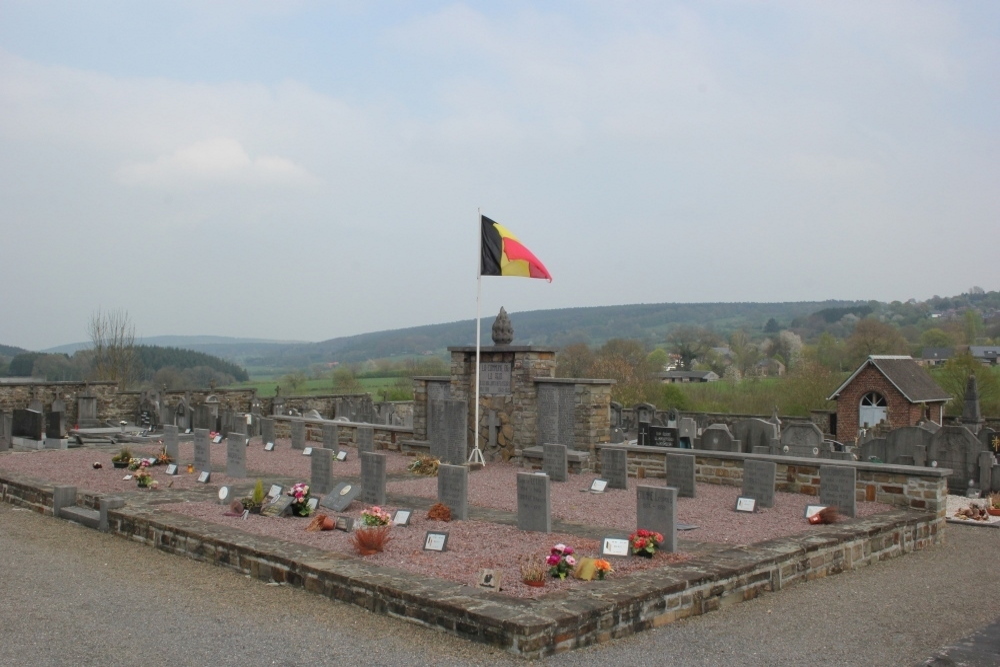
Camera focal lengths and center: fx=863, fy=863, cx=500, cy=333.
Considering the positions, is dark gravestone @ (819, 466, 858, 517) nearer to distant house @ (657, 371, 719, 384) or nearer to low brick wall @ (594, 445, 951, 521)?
low brick wall @ (594, 445, 951, 521)

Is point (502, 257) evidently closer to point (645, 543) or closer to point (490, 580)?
point (645, 543)

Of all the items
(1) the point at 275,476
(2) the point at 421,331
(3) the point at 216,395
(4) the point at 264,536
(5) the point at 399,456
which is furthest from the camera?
(2) the point at 421,331

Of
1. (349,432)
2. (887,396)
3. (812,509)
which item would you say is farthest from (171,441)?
(887,396)

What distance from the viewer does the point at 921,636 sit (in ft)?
22.6

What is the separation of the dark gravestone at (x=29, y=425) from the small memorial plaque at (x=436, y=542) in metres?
16.4

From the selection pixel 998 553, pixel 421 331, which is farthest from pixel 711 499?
pixel 421 331

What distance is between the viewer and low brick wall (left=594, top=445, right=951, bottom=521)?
11.2m

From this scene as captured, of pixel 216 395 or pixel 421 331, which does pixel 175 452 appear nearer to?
pixel 216 395

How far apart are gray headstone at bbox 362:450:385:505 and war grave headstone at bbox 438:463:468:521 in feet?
4.08

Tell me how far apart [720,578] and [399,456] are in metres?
11.2

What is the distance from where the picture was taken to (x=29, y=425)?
858 inches

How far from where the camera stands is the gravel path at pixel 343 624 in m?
6.18

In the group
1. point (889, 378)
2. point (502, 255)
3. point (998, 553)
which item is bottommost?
point (998, 553)

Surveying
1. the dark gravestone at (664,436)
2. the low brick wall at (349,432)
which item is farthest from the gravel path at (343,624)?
the low brick wall at (349,432)
